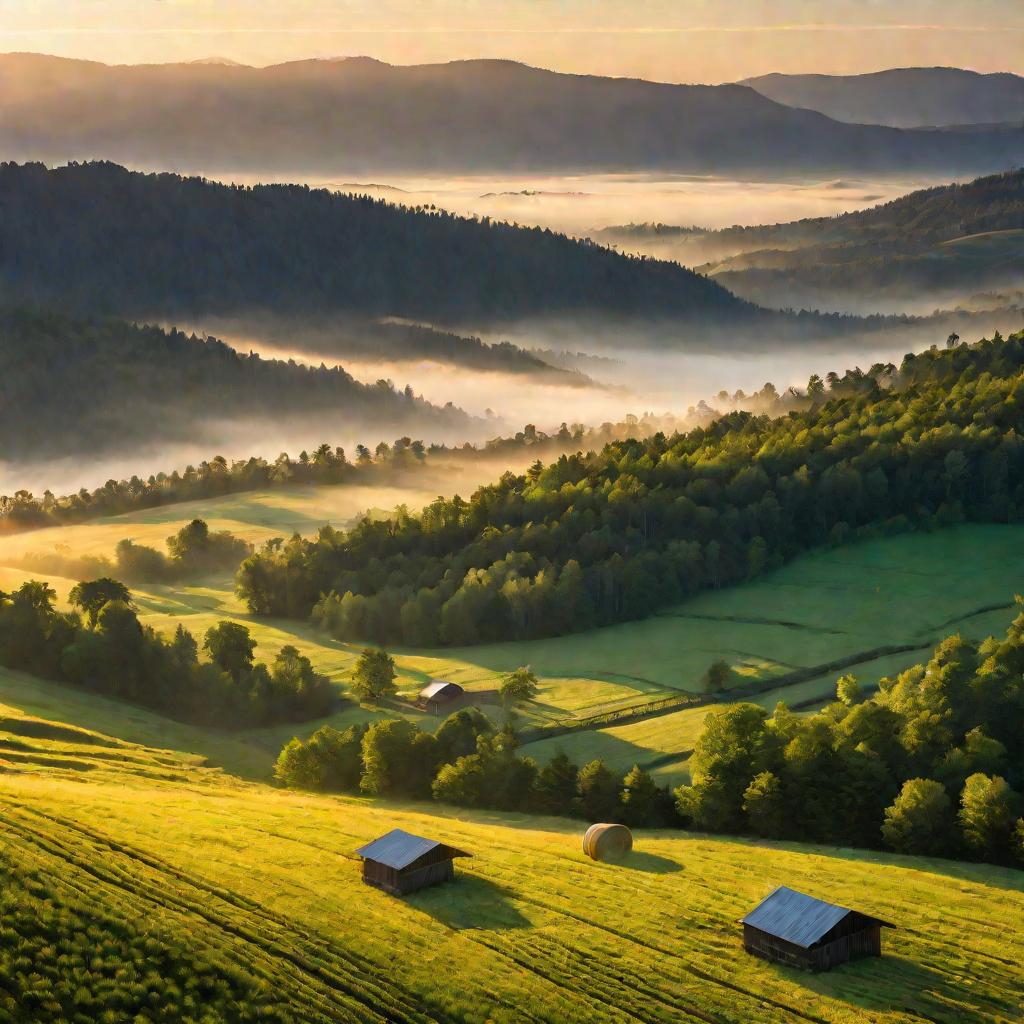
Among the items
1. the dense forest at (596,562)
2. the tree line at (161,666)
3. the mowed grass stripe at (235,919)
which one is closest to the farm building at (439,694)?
the tree line at (161,666)

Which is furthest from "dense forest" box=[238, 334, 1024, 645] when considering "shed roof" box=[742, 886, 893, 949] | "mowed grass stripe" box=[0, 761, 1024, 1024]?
"shed roof" box=[742, 886, 893, 949]

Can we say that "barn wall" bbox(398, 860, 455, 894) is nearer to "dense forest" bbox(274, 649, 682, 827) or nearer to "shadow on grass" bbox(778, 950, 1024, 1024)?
"shadow on grass" bbox(778, 950, 1024, 1024)

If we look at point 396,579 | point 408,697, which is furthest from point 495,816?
point 396,579

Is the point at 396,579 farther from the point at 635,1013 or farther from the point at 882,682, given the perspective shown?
the point at 635,1013

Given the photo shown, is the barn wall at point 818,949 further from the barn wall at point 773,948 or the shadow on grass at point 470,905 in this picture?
the shadow on grass at point 470,905

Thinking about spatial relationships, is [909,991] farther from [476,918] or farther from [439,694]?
[439,694]

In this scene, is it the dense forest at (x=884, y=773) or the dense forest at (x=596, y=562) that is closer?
the dense forest at (x=884, y=773)
